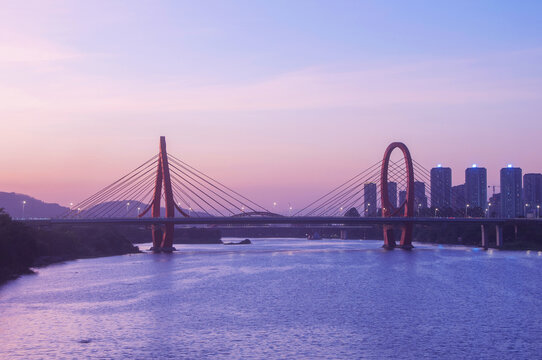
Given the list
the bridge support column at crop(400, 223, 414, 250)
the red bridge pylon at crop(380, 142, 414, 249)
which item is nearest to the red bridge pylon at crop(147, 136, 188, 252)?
the red bridge pylon at crop(380, 142, 414, 249)

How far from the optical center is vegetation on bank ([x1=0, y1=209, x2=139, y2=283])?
187ft

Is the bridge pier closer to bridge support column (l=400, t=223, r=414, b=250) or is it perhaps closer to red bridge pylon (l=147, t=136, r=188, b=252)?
bridge support column (l=400, t=223, r=414, b=250)

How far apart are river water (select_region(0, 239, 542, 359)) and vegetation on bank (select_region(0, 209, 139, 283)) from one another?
2.70m

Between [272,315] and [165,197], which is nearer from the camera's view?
[272,315]

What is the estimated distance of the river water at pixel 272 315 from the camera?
91.6 ft

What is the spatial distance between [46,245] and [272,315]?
4732 cm

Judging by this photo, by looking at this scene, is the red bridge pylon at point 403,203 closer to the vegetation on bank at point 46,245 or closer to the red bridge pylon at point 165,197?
the red bridge pylon at point 165,197

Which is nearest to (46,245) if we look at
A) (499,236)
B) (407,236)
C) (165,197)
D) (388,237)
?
(165,197)

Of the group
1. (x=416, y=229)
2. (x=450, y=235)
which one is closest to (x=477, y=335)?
(x=450, y=235)

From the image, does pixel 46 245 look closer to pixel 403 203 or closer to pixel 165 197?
pixel 165 197

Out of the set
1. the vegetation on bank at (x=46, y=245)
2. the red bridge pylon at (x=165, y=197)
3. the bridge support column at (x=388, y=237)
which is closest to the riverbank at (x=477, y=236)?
the bridge support column at (x=388, y=237)

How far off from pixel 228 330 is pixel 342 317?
668cm

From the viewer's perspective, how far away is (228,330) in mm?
32062

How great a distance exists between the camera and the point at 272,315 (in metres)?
36.3
